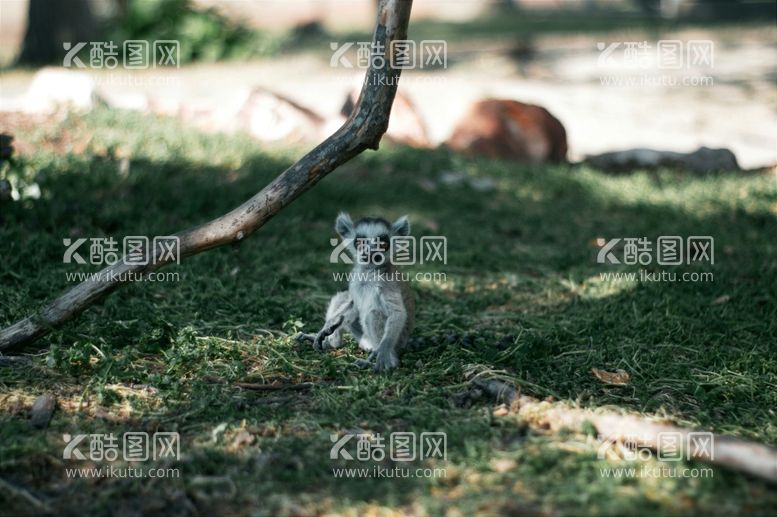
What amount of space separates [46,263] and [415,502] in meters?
4.54

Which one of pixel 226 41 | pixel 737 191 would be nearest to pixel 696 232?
pixel 737 191

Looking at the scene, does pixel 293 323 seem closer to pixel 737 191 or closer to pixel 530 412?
pixel 530 412

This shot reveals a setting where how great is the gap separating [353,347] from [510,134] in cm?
722

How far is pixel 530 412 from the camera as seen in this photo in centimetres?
488

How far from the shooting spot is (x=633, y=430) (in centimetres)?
445

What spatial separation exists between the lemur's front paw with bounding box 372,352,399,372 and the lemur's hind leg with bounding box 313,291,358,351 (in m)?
0.51

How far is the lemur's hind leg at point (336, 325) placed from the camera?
6.05 m

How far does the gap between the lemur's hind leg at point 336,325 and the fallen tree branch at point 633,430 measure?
121cm

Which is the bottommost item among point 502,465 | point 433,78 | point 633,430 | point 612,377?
point 502,465

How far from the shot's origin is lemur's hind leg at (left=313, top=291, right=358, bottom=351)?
19.9 ft
